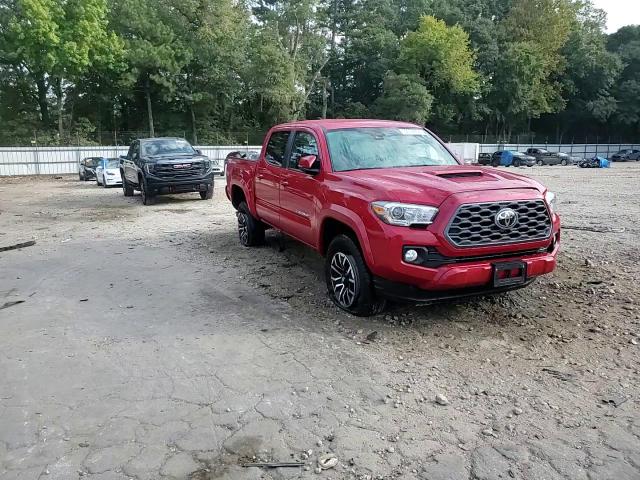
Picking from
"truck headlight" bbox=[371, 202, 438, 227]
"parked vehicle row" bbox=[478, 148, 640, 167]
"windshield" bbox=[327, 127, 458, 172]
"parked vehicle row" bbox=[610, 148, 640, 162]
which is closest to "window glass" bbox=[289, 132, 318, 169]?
"windshield" bbox=[327, 127, 458, 172]

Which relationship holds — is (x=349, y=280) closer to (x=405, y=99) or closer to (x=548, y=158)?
(x=548, y=158)

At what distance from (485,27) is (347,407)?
64.3 metres

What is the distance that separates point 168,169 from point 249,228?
6703 millimetres

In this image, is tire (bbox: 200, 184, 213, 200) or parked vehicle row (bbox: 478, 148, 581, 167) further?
parked vehicle row (bbox: 478, 148, 581, 167)

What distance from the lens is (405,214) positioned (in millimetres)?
4578

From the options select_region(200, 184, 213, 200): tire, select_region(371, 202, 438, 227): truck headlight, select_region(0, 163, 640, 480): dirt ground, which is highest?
select_region(371, 202, 438, 227): truck headlight

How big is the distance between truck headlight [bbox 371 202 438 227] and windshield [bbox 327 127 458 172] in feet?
3.81

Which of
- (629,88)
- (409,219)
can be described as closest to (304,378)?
(409,219)

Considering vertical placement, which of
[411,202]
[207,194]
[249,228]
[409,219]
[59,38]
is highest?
[59,38]

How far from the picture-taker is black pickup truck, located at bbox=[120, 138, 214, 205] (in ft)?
47.1

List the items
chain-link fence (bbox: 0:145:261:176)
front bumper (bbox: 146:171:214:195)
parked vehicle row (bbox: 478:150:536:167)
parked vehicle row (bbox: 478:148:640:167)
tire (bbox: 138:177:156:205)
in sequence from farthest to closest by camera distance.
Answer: parked vehicle row (bbox: 478:148:640:167)
parked vehicle row (bbox: 478:150:536:167)
chain-link fence (bbox: 0:145:261:176)
tire (bbox: 138:177:156:205)
front bumper (bbox: 146:171:214:195)

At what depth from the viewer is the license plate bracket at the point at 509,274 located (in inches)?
181

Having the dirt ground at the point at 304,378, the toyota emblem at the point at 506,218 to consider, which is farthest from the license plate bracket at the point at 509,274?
the dirt ground at the point at 304,378

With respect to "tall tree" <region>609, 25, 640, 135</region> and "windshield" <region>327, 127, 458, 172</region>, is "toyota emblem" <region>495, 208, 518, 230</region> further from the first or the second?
"tall tree" <region>609, 25, 640, 135</region>
